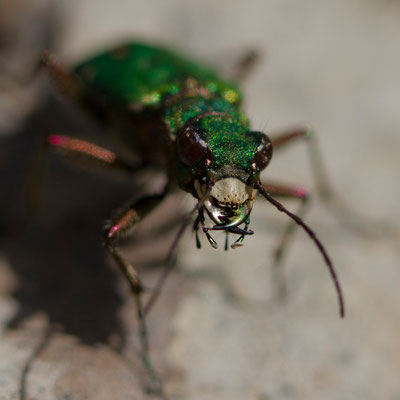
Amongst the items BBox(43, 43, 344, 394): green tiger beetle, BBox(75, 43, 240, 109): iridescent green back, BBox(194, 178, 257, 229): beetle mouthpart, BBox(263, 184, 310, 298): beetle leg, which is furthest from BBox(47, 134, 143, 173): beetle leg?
BBox(194, 178, 257, 229): beetle mouthpart

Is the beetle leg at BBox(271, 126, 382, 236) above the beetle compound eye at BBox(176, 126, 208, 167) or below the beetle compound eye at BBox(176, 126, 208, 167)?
below

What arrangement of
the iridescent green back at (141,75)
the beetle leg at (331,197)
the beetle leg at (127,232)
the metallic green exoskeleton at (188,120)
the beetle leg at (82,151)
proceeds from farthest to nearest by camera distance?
the beetle leg at (331,197)
the iridescent green back at (141,75)
the beetle leg at (82,151)
the beetle leg at (127,232)
the metallic green exoskeleton at (188,120)

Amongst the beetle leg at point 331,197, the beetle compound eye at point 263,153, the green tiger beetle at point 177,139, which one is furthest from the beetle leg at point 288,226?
the beetle leg at point 331,197

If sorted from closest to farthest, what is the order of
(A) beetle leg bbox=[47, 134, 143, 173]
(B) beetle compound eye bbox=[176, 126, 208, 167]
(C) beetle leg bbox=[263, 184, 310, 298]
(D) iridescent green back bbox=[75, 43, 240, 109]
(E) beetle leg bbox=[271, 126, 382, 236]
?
(B) beetle compound eye bbox=[176, 126, 208, 167] < (C) beetle leg bbox=[263, 184, 310, 298] < (A) beetle leg bbox=[47, 134, 143, 173] < (D) iridescent green back bbox=[75, 43, 240, 109] < (E) beetle leg bbox=[271, 126, 382, 236]

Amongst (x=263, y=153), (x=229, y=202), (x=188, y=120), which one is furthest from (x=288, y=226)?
(x=229, y=202)

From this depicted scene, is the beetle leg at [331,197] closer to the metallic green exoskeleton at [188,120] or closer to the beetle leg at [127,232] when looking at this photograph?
the metallic green exoskeleton at [188,120]

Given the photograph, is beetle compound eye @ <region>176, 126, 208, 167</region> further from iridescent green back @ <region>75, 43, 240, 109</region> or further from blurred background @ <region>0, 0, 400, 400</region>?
iridescent green back @ <region>75, 43, 240, 109</region>
